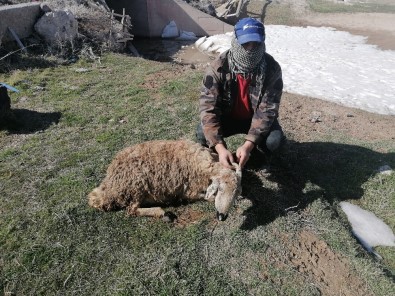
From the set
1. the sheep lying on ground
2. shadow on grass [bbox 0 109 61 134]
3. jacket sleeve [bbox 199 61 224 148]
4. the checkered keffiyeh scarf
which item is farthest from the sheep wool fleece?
shadow on grass [bbox 0 109 61 134]

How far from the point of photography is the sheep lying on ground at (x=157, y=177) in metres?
4.21

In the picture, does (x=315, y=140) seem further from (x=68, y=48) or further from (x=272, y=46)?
(x=272, y=46)

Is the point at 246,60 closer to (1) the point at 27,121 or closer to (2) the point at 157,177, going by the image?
(2) the point at 157,177

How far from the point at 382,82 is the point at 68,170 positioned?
35.5 ft

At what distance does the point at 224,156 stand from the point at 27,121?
4282 mm

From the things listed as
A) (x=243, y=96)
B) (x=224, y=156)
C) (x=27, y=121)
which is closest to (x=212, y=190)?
(x=224, y=156)

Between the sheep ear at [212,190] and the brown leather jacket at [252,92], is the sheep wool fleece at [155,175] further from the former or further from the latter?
the brown leather jacket at [252,92]

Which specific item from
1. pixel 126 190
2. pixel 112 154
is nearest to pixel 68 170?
→ pixel 112 154

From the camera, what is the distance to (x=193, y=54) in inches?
606

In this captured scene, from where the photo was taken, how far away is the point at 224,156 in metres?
A: 4.35

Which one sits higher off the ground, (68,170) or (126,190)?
(126,190)

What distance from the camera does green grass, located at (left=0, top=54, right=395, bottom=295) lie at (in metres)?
3.65

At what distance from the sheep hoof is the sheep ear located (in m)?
0.46

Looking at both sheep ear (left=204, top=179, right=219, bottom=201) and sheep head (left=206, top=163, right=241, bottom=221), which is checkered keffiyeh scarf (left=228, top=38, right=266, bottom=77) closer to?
sheep head (left=206, top=163, right=241, bottom=221)
